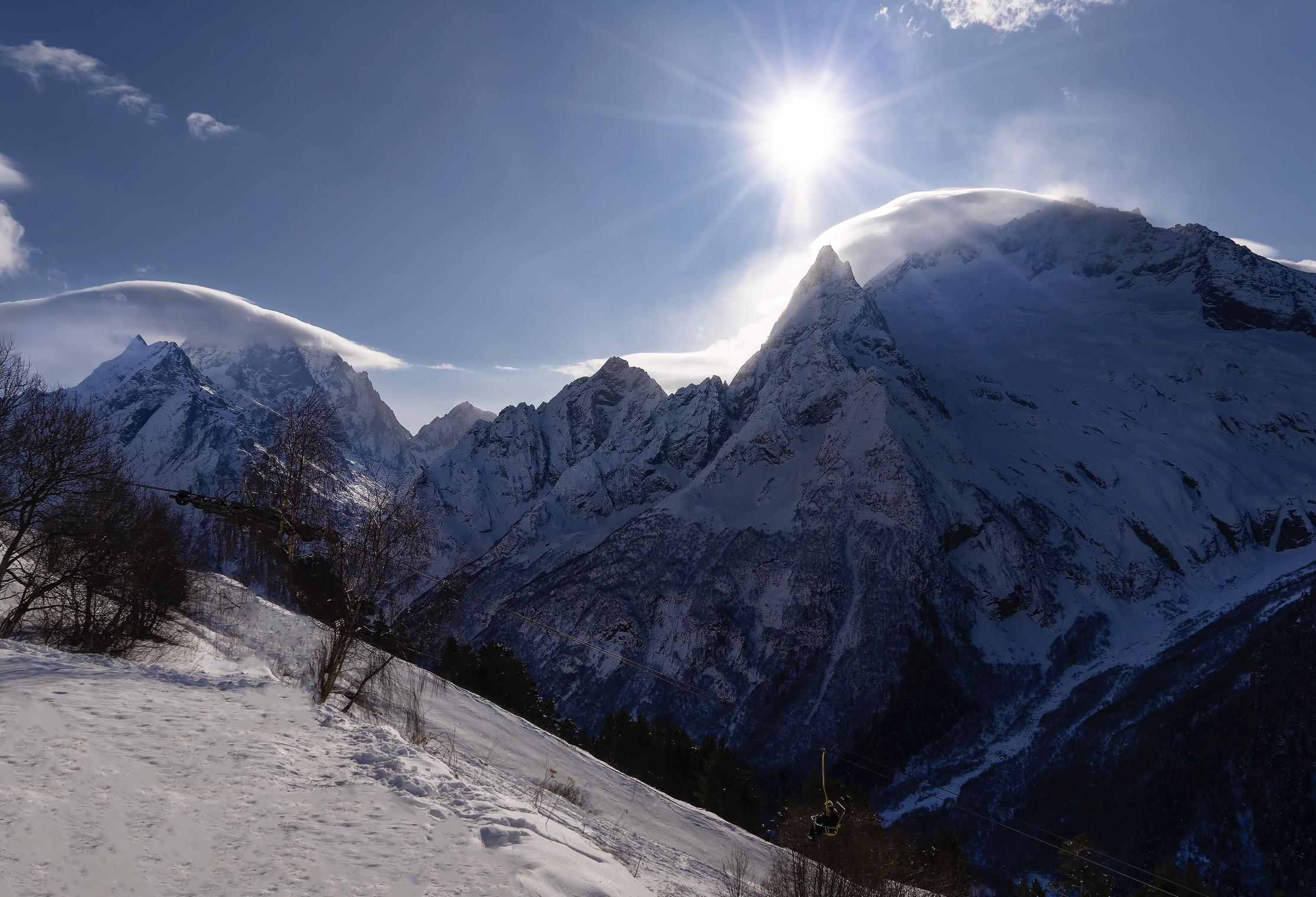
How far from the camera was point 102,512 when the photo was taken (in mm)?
20141

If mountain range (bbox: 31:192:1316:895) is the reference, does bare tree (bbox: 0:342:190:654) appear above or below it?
below

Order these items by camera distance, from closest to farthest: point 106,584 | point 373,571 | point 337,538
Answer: point 373,571
point 337,538
point 106,584

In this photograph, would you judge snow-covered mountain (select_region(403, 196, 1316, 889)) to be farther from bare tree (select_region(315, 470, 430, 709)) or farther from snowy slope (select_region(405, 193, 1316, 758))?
bare tree (select_region(315, 470, 430, 709))

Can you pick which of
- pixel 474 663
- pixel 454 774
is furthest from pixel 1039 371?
pixel 454 774

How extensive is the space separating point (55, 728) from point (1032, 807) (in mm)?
91015

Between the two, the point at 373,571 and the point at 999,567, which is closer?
the point at 373,571

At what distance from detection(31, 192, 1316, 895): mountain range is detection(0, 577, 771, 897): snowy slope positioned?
78.4m

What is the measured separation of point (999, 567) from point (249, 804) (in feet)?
404

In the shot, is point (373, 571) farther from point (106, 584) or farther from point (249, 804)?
point (106, 584)

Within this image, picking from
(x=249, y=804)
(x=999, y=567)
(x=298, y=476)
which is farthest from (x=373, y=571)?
(x=999, y=567)

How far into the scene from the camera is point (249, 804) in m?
7.84

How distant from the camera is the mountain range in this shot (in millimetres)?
73562

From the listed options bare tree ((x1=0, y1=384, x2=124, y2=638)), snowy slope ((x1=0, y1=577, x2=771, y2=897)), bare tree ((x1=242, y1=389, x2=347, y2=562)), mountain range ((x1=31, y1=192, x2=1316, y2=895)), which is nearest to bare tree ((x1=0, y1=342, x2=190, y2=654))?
bare tree ((x1=0, y1=384, x2=124, y2=638))

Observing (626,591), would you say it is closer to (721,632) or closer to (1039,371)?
(721,632)
